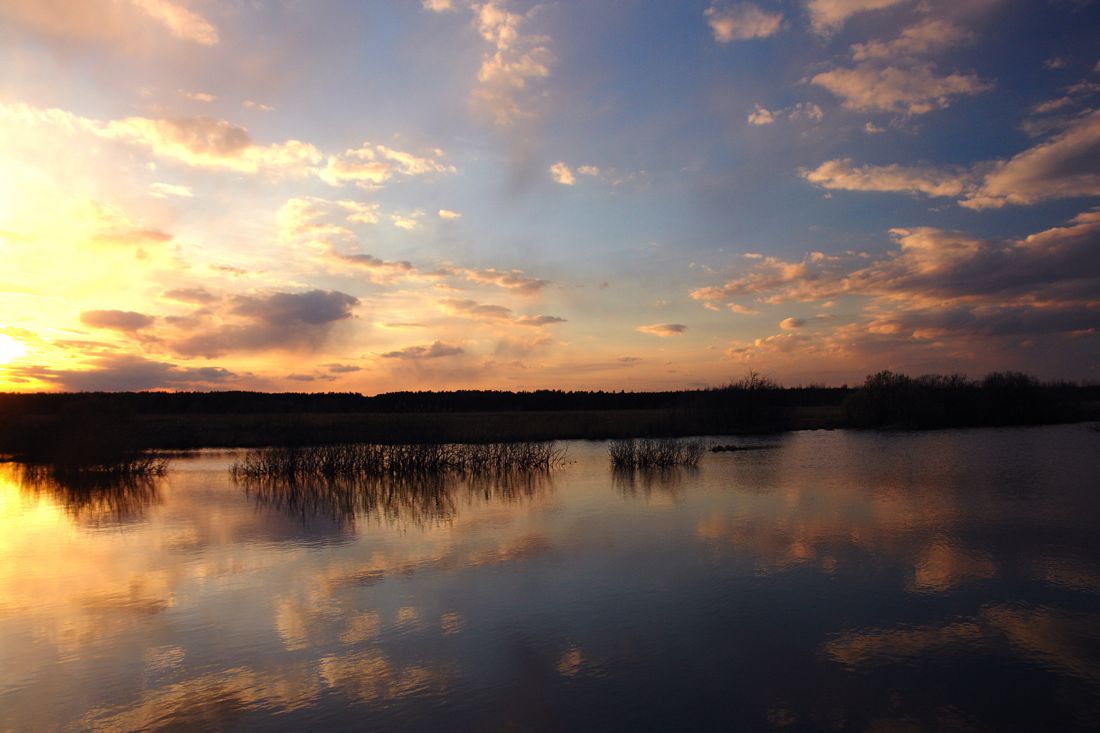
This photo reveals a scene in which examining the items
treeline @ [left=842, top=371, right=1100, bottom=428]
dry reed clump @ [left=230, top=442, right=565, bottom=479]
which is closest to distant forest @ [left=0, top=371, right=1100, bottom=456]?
treeline @ [left=842, top=371, right=1100, bottom=428]

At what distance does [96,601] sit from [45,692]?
401 centimetres

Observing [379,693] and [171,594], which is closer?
[379,693]

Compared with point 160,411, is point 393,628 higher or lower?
lower

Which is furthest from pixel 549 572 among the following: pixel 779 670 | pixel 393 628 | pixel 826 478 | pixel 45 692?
pixel 826 478

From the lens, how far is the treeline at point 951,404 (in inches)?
2009

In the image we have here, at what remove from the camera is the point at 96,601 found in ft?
35.1

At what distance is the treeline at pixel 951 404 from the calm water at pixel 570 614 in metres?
34.2

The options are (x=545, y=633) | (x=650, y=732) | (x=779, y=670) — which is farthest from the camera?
(x=545, y=633)

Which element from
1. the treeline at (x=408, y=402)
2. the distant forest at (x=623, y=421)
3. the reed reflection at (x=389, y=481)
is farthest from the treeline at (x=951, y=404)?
the reed reflection at (x=389, y=481)

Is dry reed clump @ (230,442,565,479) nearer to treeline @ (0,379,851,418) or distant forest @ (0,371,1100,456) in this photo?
distant forest @ (0,371,1100,456)

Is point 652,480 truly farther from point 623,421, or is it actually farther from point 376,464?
point 623,421

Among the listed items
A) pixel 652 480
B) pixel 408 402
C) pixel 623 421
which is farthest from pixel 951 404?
pixel 408 402

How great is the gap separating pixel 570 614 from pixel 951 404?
2145 inches

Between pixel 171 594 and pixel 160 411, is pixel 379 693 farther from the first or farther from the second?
pixel 160 411
